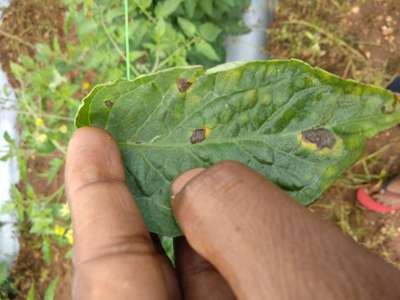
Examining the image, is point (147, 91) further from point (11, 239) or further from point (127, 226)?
point (11, 239)

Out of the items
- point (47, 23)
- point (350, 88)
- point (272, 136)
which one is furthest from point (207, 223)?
point (47, 23)

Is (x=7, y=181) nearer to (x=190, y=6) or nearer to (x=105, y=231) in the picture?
(x=190, y=6)

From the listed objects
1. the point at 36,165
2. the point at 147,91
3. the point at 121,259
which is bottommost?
the point at 36,165

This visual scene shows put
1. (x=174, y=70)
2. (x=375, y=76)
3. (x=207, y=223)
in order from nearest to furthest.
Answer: (x=207, y=223) < (x=174, y=70) < (x=375, y=76)

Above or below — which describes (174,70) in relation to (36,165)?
above

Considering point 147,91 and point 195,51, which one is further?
point 195,51

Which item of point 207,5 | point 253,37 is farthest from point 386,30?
point 207,5
